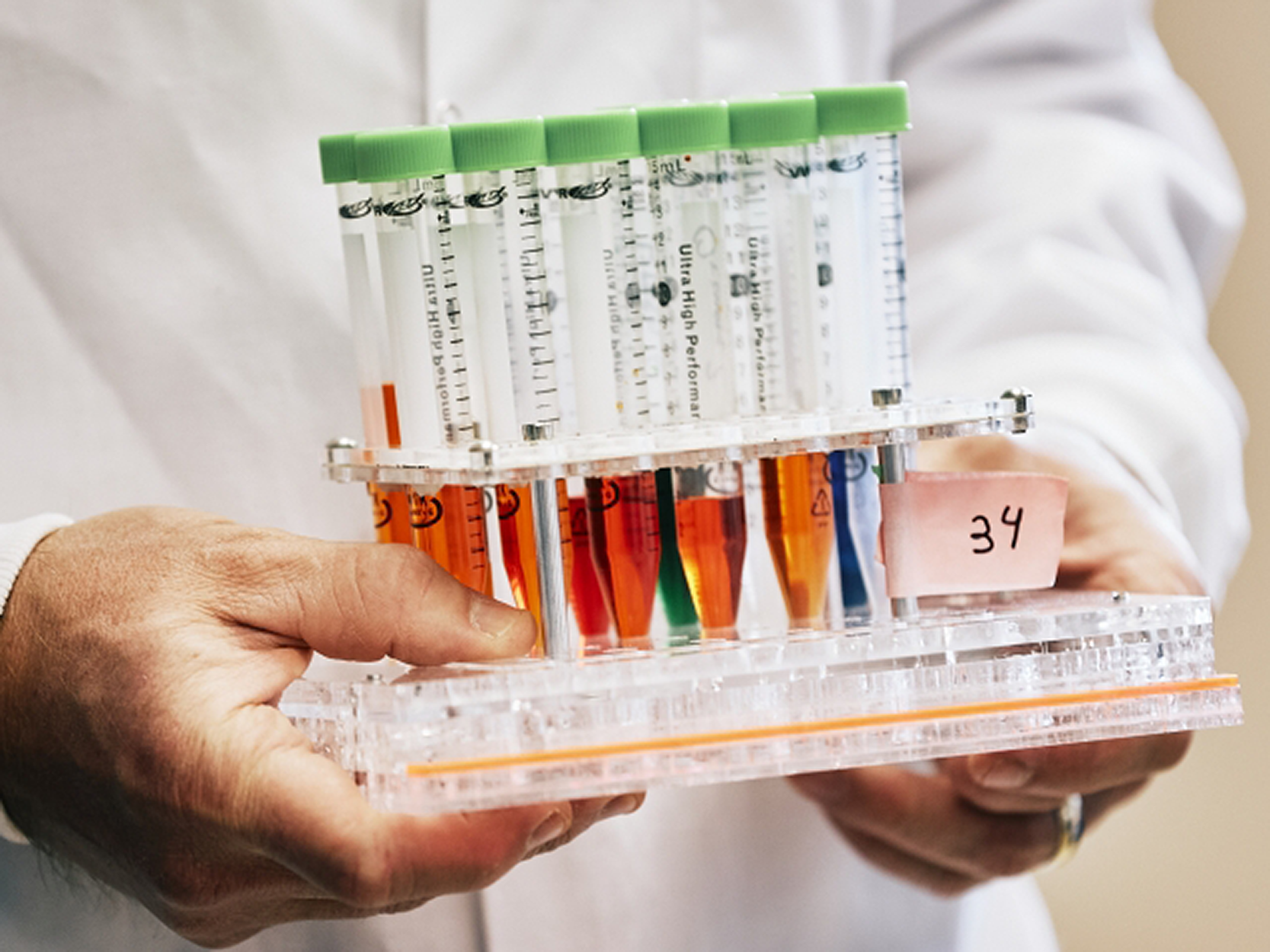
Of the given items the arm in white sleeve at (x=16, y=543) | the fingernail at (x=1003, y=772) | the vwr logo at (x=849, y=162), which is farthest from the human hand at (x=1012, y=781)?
the arm in white sleeve at (x=16, y=543)

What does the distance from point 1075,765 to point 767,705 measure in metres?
0.27

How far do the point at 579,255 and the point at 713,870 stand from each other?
0.42 m

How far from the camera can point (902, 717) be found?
50 cm

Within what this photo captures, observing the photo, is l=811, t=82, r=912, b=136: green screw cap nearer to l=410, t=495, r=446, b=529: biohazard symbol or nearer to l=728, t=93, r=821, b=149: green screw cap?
l=728, t=93, r=821, b=149: green screw cap

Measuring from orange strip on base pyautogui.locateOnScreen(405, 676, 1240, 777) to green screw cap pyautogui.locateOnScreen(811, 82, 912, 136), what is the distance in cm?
28

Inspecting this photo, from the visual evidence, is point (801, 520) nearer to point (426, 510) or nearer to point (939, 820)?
point (426, 510)

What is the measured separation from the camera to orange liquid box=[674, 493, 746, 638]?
611mm

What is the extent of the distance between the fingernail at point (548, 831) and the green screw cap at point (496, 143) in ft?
0.96

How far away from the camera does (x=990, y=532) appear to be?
580 mm

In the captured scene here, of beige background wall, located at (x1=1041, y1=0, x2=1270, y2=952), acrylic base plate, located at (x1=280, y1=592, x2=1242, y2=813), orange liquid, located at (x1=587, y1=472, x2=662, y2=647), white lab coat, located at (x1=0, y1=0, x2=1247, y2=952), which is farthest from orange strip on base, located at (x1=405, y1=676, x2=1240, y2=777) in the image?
beige background wall, located at (x1=1041, y1=0, x2=1270, y2=952)

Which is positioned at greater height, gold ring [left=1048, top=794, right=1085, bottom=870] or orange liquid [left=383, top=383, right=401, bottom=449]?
orange liquid [left=383, top=383, right=401, bottom=449]

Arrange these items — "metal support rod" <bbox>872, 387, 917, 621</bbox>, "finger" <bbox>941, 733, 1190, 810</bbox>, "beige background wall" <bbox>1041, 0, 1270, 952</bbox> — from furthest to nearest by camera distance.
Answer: "beige background wall" <bbox>1041, 0, 1270, 952</bbox>
"finger" <bbox>941, 733, 1190, 810</bbox>
"metal support rod" <bbox>872, 387, 917, 621</bbox>

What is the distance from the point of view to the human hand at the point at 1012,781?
27.1 inches

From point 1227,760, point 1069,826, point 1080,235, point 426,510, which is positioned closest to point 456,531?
point 426,510
